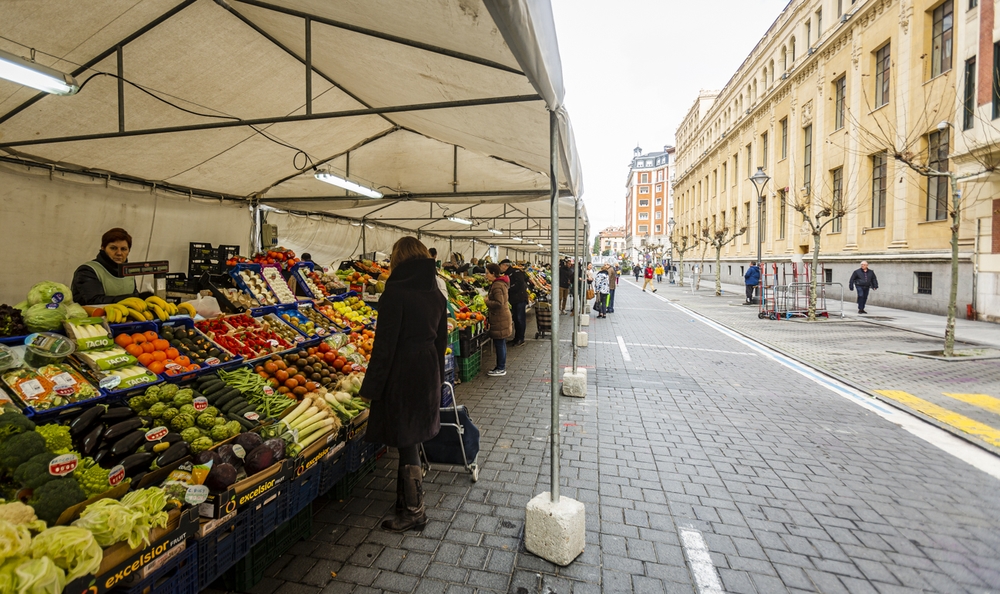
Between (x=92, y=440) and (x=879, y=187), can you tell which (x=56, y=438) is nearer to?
(x=92, y=440)

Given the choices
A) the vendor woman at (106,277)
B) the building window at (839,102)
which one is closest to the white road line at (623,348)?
the vendor woman at (106,277)

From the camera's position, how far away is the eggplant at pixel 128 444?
2723 millimetres

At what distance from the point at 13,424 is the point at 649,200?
122129 millimetres

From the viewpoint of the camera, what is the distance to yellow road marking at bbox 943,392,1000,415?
252 inches

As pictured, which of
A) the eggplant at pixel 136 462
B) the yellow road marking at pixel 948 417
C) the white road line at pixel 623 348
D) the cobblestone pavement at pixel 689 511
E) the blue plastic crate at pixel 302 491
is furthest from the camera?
the white road line at pixel 623 348

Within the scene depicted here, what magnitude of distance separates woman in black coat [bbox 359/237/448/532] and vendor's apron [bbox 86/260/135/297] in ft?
11.0

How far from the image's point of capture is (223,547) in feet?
8.66

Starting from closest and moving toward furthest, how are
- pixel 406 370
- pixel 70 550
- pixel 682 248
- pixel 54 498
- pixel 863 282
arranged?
pixel 70 550 < pixel 54 498 < pixel 406 370 < pixel 863 282 < pixel 682 248

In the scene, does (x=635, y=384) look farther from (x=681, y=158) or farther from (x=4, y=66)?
(x=681, y=158)

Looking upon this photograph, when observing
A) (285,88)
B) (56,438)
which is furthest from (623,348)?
(56,438)

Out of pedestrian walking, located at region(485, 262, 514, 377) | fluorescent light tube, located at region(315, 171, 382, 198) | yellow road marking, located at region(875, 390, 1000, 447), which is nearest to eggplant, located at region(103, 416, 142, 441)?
fluorescent light tube, located at region(315, 171, 382, 198)

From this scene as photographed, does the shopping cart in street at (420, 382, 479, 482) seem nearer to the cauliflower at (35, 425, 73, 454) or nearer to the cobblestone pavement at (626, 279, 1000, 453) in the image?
the cauliflower at (35, 425, 73, 454)

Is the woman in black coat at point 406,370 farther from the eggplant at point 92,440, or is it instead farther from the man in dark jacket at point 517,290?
the man in dark jacket at point 517,290

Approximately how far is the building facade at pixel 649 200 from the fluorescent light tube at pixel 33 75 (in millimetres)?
109262
